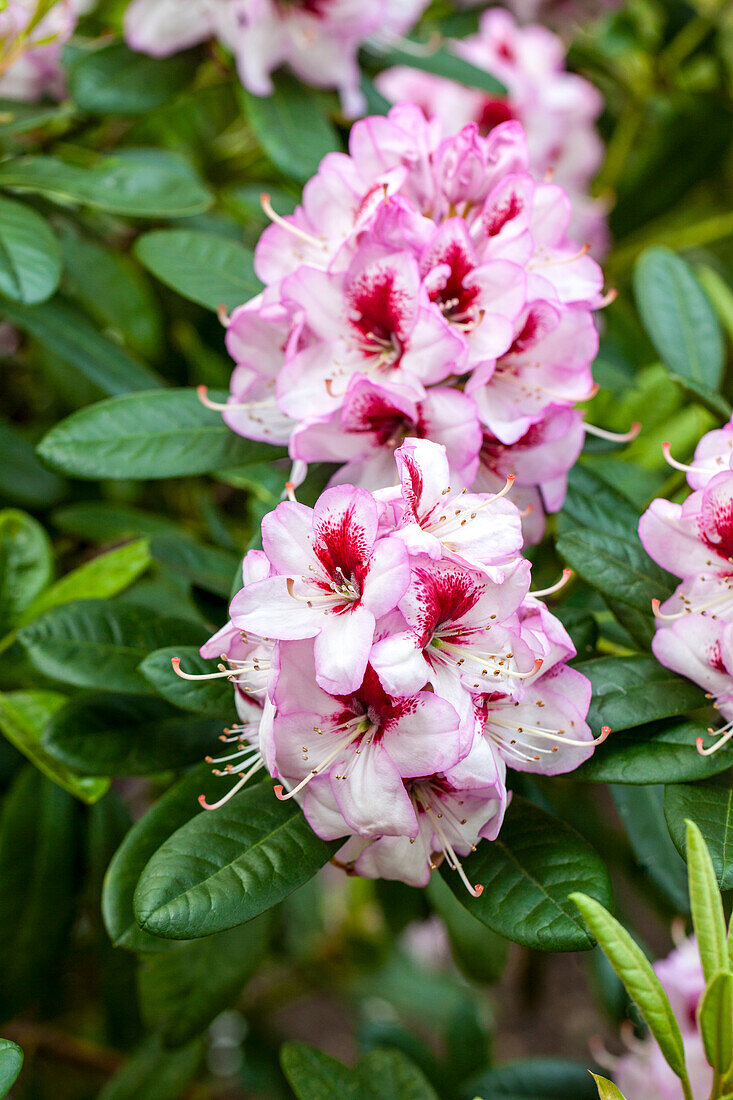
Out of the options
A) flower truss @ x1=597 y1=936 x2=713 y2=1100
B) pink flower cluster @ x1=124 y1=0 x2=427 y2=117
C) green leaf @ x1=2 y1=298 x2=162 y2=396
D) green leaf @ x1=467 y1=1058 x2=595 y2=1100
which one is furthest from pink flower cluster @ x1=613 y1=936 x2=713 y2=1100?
pink flower cluster @ x1=124 y1=0 x2=427 y2=117

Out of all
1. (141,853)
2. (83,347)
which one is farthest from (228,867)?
(83,347)

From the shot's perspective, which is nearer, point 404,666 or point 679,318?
point 404,666

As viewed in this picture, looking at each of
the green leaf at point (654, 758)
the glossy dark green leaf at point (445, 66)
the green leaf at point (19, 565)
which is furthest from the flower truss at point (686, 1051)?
the glossy dark green leaf at point (445, 66)

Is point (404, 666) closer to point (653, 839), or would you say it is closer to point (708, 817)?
point (708, 817)

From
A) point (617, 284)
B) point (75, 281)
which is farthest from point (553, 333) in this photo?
point (617, 284)

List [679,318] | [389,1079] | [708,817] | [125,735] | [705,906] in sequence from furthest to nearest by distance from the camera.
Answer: [679,318] < [389,1079] < [125,735] < [708,817] < [705,906]

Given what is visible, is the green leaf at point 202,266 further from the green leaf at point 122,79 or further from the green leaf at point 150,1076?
the green leaf at point 150,1076
